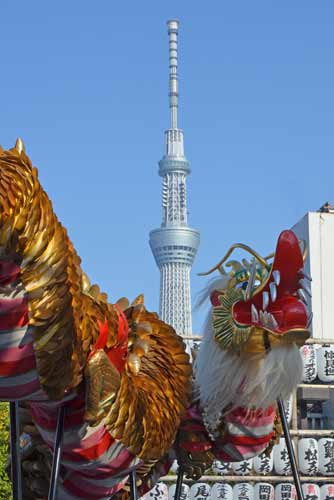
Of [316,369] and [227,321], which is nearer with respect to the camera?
[227,321]

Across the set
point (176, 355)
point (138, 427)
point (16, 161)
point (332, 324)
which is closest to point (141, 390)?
point (138, 427)

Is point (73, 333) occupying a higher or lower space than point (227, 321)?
lower

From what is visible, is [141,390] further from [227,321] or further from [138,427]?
[227,321]

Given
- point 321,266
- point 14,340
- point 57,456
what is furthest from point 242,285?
point 321,266

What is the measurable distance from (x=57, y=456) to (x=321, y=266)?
92.4ft

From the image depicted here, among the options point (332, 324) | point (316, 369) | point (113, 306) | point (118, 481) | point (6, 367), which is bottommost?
point (118, 481)

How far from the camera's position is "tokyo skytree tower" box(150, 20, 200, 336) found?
312 ft

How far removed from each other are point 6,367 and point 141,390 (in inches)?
→ 58.2

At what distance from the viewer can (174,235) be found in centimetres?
10000

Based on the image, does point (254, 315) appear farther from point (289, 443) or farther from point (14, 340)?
point (14, 340)

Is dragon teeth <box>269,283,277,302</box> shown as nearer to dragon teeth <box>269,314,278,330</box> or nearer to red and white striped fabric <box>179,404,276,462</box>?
dragon teeth <box>269,314,278,330</box>

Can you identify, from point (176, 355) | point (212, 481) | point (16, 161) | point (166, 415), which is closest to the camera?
point (16, 161)

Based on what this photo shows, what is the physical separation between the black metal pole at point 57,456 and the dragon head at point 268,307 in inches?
81.8

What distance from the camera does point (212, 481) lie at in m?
20.2
